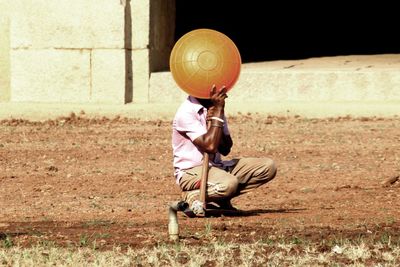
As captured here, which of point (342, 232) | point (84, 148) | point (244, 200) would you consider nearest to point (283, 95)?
point (84, 148)

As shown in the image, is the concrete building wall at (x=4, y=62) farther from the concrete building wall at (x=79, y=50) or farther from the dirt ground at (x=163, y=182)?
the dirt ground at (x=163, y=182)

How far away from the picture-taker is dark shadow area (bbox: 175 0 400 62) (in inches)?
810

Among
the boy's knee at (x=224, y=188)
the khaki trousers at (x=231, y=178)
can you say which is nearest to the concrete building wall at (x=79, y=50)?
the khaki trousers at (x=231, y=178)

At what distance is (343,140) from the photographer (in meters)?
14.1

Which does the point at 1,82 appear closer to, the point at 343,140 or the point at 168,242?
the point at 343,140

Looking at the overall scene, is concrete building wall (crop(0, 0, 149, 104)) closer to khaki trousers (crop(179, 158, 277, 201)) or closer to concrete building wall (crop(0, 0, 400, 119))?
concrete building wall (crop(0, 0, 400, 119))

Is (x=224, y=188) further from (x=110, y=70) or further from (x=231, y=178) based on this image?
(x=110, y=70)

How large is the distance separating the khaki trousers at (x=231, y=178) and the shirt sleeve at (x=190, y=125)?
1.11ft

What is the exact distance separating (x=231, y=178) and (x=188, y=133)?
456 mm

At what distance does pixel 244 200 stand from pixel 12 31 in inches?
285

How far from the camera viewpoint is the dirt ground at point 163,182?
795cm

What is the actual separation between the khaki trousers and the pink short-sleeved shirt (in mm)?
63

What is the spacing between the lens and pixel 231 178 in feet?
28.6

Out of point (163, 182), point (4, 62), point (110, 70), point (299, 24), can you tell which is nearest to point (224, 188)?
point (163, 182)
